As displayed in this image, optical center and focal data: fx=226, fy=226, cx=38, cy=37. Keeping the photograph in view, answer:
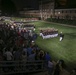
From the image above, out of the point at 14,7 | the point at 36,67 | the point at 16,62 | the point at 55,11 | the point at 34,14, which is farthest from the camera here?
the point at 14,7

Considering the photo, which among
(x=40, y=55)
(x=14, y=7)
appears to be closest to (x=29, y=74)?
(x=40, y=55)

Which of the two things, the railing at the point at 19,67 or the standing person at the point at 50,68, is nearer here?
the standing person at the point at 50,68

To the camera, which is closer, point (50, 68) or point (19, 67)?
point (50, 68)

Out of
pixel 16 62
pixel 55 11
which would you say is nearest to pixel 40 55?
pixel 16 62

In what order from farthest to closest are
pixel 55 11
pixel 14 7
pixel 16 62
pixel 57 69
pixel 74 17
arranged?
pixel 14 7
pixel 55 11
pixel 74 17
pixel 16 62
pixel 57 69

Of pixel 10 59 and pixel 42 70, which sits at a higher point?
pixel 10 59

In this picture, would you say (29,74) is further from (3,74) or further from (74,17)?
(74,17)

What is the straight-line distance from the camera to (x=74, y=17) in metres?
69.2

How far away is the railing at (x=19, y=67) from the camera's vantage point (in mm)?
13641

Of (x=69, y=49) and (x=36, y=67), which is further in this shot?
(x=69, y=49)

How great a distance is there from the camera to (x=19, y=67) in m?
14.2

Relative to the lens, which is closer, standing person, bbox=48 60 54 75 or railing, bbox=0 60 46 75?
standing person, bbox=48 60 54 75

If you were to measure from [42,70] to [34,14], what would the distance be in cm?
9465

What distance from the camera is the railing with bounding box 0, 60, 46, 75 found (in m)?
13.6
